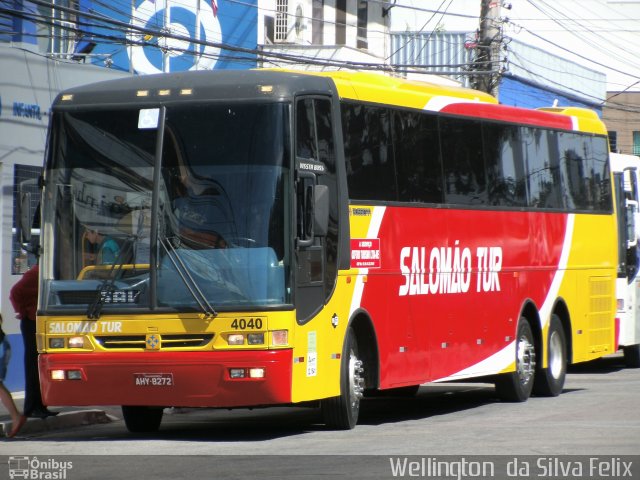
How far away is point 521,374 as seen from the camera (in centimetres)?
1769

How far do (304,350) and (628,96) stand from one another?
4507cm

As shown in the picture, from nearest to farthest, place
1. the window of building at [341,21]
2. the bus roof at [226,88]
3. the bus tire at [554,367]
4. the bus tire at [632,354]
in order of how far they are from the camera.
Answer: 1. the bus roof at [226,88]
2. the bus tire at [554,367]
3. the bus tire at [632,354]
4. the window of building at [341,21]

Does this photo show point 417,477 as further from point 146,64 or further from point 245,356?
point 146,64

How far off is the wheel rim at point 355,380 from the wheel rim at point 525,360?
4225 mm

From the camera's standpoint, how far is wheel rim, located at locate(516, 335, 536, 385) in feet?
57.9

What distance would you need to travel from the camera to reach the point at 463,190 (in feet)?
53.7

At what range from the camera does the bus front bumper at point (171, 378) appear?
40.4ft

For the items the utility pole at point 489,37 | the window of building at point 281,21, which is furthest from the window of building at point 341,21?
the utility pole at point 489,37

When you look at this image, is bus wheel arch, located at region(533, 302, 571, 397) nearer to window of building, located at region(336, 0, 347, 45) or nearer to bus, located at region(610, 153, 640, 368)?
bus, located at region(610, 153, 640, 368)

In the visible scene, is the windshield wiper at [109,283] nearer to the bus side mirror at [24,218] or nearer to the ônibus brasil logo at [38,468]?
the bus side mirror at [24,218]

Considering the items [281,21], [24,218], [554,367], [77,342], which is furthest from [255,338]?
[281,21]

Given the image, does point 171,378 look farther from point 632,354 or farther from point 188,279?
point 632,354

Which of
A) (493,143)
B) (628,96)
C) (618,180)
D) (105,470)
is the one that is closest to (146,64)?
(618,180)

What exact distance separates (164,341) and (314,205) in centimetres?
186
